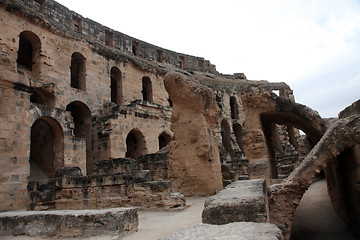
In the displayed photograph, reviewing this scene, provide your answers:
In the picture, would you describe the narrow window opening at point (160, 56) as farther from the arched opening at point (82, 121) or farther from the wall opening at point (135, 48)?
the arched opening at point (82, 121)

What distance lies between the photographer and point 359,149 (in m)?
4.39

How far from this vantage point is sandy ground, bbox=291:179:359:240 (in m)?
5.42

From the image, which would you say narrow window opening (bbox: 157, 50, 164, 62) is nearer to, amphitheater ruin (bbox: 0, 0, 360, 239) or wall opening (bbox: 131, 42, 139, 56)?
wall opening (bbox: 131, 42, 139, 56)

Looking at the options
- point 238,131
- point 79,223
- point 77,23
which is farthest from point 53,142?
point 238,131

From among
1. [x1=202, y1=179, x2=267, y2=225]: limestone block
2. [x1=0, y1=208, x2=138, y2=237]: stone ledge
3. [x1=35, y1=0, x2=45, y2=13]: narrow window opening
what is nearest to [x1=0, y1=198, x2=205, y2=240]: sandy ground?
[x1=0, y1=208, x2=138, y2=237]: stone ledge

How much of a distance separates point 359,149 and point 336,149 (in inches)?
22.3

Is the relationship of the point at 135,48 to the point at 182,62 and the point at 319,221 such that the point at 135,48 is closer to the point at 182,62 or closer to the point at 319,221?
the point at 182,62

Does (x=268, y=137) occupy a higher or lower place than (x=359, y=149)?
higher

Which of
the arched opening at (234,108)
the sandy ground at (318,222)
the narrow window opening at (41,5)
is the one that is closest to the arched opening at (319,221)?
the sandy ground at (318,222)

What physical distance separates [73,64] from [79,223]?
13959 millimetres

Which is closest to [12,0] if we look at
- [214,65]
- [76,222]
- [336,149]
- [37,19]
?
[37,19]

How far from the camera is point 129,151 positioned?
48.0 ft

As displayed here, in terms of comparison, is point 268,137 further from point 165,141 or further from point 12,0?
point 12,0

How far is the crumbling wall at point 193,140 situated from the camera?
675cm
